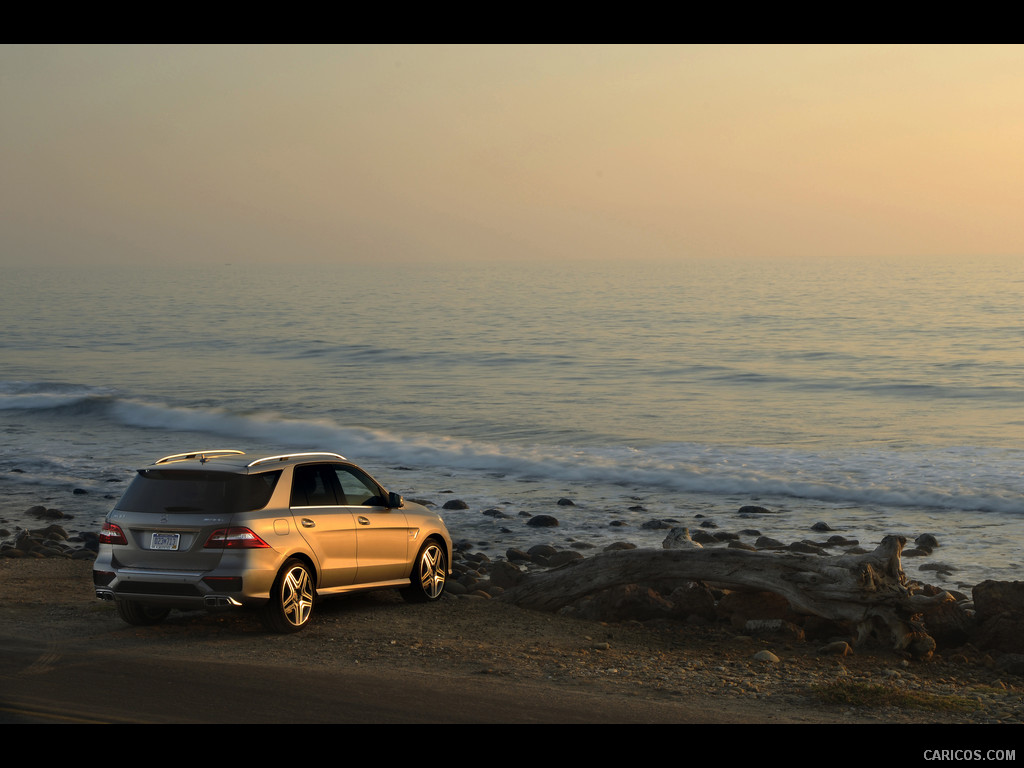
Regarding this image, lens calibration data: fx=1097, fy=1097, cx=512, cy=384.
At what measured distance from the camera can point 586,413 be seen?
→ 34031 millimetres

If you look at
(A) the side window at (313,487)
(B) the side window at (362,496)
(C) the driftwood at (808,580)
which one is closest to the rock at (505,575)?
(C) the driftwood at (808,580)

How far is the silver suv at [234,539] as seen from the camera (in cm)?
957

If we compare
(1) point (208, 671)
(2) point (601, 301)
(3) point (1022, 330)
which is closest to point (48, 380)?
(1) point (208, 671)

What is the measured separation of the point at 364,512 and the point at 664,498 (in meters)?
11.5

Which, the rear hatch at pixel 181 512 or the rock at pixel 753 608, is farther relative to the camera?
the rock at pixel 753 608

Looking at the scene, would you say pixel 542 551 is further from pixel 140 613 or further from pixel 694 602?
pixel 140 613

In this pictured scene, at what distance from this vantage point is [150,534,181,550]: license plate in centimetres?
964

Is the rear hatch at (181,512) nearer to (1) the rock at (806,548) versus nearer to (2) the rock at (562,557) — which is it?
(2) the rock at (562,557)

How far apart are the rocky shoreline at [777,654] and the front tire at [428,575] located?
24cm

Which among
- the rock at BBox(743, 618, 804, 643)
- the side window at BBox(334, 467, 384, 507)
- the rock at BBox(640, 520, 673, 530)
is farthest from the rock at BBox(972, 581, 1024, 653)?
the rock at BBox(640, 520, 673, 530)

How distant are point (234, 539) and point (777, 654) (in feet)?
17.1

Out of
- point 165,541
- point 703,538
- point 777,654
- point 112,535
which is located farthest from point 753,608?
point 112,535
